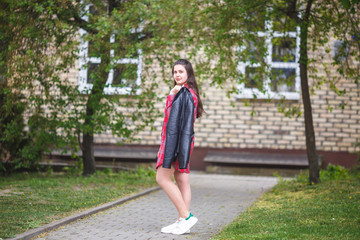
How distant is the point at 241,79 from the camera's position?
923cm

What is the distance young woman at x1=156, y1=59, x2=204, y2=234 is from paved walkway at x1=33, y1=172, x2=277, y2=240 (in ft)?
1.17

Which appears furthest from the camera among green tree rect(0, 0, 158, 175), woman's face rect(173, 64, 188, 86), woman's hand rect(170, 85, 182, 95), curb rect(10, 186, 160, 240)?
green tree rect(0, 0, 158, 175)

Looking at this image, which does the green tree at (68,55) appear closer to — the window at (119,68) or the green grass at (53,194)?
the window at (119,68)

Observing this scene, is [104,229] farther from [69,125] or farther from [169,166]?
[69,125]

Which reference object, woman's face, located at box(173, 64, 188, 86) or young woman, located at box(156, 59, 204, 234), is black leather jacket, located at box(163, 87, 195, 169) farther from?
woman's face, located at box(173, 64, 188, 86)

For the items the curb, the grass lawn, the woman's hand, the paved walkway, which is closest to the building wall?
the paved walkway

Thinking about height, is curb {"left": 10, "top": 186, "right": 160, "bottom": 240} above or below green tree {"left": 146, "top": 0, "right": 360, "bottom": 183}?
below

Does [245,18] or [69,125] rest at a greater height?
[245,18]

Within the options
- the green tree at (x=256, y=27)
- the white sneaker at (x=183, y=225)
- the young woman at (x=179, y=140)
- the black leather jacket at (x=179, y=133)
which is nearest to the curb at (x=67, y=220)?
the young woman at (x=179, y=140)

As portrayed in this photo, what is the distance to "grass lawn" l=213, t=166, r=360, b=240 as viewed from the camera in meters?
5.25

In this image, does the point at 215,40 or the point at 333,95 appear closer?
the point at 215,40

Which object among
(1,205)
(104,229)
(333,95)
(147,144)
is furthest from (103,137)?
(104,229)

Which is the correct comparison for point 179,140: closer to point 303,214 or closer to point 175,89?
point 175,89

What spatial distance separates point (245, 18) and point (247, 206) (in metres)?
3.22
